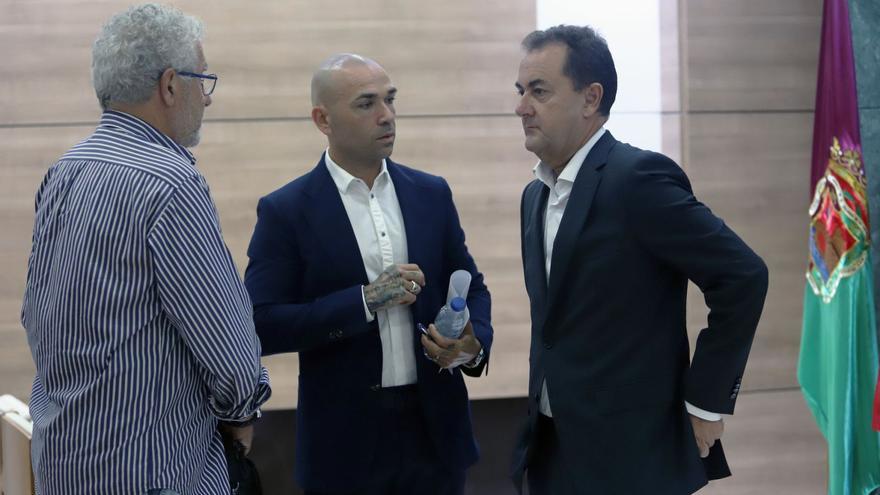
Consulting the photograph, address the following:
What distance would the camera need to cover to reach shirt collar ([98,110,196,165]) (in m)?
1.70

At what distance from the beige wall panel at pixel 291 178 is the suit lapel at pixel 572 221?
170 centimetres

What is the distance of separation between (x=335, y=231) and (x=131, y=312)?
2.82 ft

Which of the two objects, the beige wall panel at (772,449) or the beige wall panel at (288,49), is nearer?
the beige wall panel at (288,49)

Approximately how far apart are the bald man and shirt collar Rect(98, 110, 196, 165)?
70 centimetres

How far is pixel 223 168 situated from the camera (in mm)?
3725

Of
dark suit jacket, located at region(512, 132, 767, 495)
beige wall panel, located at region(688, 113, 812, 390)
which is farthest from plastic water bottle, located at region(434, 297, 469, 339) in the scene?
beige wall panel, located at region(688, 113, 812, 390)

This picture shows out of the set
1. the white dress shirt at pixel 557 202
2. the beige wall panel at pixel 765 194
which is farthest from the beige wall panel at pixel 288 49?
the white dress shirt at pixel 557 202

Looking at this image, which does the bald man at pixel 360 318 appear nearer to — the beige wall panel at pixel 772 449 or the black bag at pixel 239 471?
the black bag at pixel 239 471

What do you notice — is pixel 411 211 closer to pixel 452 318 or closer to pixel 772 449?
pixel 452 318

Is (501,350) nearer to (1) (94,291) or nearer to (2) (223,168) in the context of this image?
(2) (223,168)

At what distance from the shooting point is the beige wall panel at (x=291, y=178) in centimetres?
367

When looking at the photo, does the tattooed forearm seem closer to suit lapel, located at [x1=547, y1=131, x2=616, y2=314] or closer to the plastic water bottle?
the plastic water bottle

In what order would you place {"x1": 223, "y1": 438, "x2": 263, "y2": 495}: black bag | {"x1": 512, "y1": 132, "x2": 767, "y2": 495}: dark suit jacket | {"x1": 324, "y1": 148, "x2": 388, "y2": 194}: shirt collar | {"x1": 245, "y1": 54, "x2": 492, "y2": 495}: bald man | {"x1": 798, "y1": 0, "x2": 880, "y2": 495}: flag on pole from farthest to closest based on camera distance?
{"x1": 798, "y1": 0, "x2": 880, "y2": 495}: flag on pole → {"x1": 324, "y1": 148, "x2": 388, "y2": 194}: shirt collar → {"x1": 245, "y1": 54, "x2": 492, "y2": 495}: bald man → {"x1": 512, "y1": 132, "x2": 767, "y2": 495}: dark suit jacket → {"x1": 223, "y1": 438, "x2": 263, "y2": 495}: black bag

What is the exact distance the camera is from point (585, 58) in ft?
7.36
